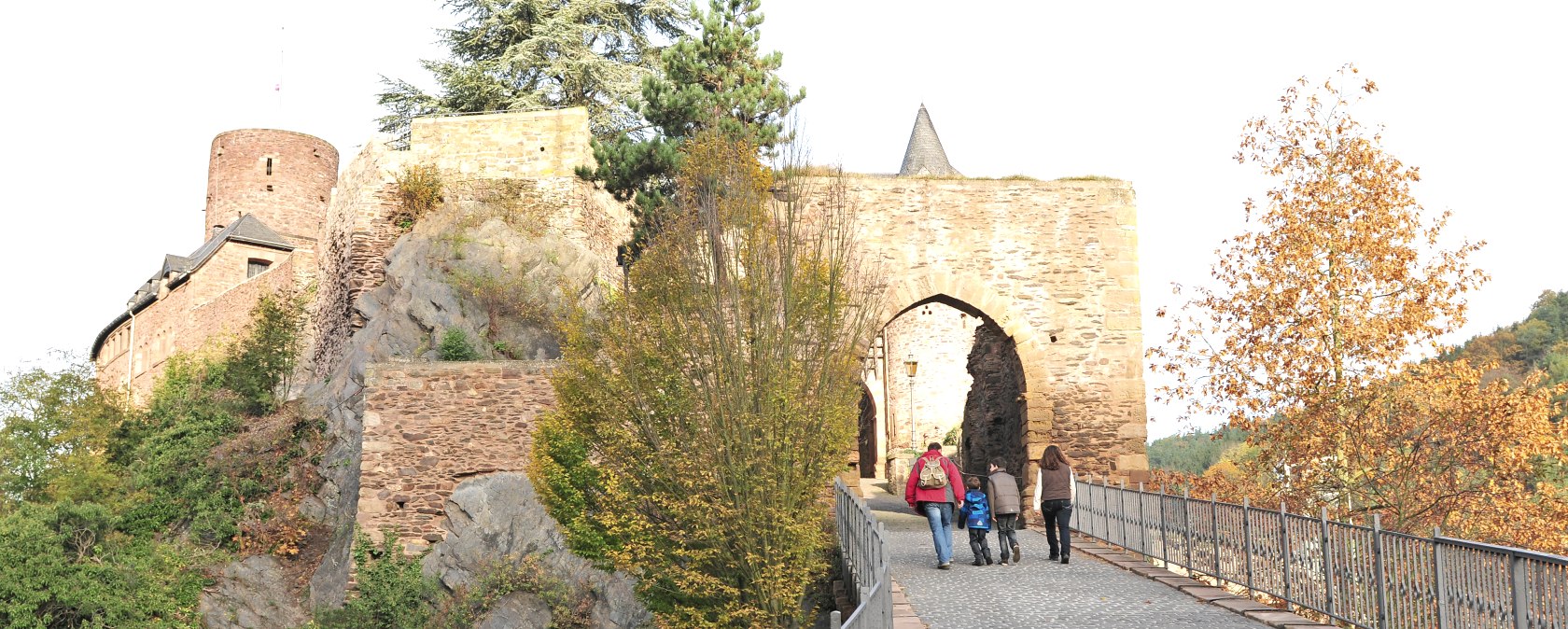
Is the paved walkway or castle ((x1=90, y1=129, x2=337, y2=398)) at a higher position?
castle ((x1=90, y1=129, x2=337, y2=398))

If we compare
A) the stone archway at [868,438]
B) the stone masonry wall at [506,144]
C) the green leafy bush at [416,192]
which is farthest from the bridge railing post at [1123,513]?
the stone archway at [868,438]

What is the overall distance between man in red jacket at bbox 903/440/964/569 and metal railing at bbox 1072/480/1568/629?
2.26m

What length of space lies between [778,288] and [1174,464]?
58.3m

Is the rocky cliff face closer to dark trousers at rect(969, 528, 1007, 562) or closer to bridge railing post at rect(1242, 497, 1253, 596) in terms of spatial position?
dark trousers at rect(969, 528, 1007, 562)

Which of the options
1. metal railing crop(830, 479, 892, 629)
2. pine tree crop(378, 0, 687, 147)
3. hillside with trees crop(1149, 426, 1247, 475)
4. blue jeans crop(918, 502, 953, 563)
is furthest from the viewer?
hillside with trees crop(1149, 426, 1247, 475)

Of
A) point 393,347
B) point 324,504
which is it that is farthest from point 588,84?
point 324,504

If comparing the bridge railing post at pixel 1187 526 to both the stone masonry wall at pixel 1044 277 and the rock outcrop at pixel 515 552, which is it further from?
the rock outcrop at pixel 515 552

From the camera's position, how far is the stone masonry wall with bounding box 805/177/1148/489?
20.5m

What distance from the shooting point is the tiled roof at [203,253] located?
131 ft

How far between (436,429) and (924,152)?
90.3 ft

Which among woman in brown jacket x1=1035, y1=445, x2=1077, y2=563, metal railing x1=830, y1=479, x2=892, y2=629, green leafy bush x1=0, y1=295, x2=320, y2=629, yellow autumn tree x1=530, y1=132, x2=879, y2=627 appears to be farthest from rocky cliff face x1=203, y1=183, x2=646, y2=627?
woman in brown jacket x1=1035, y1=445, x2=1077, y2=563

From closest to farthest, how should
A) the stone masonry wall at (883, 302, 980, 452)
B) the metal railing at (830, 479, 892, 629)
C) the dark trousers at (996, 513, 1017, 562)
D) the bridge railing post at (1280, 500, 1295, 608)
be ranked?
1. the metal railing at (830, 479, 892, 629)
2. the bridge railing post at (1280, 500, 1295, 608)
3. the dark trousers at (996, 513, 1017, 562)
4. the stone masonry wall at (883, 302, 980, 452)

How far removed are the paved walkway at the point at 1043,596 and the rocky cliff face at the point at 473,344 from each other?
6310 millimetres

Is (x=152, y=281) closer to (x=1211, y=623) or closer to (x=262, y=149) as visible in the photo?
(x=262, y=149)
